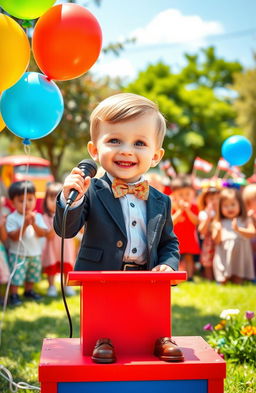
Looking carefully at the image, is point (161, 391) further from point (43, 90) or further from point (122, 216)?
point (43, 90)

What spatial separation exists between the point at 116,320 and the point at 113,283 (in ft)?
0.58

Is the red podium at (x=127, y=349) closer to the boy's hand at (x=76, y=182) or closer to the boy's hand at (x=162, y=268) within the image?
the boy's hand at (x=162, y=268)

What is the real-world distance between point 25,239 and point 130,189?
4349 mm

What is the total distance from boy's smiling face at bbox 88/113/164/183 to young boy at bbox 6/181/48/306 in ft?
12.6

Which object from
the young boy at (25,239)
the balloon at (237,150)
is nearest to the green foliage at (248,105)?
the balloon at (237,150)

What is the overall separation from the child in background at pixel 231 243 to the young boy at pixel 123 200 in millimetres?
5326

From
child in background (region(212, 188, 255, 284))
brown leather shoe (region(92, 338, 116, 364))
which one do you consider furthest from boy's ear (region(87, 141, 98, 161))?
child in background (region(212, 188, 255, 284))

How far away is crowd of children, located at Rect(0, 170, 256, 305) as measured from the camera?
6488 millimetres

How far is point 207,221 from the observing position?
26.5ft

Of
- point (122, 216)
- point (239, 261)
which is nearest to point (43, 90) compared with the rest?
point (122, 216)

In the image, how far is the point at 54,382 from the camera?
6.98 ft

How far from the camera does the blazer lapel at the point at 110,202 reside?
2.50 metres

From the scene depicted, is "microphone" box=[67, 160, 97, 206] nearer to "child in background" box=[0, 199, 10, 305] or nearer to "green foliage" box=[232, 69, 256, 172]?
"child in background" box=[0, 199, 10, 305]

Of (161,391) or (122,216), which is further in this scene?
(122,216)
